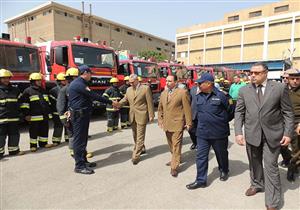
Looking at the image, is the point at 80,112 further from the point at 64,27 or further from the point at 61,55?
the point at 64,27

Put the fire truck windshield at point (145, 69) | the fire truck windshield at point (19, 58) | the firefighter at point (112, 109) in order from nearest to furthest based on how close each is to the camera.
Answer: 1. the fire truck windshield at point (19, 58)
2. the firefighter at point (112, 109)
3. the fire truck windshield at point (145, 69)

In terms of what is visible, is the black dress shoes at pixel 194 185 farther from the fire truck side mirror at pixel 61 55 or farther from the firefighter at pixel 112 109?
the fire truck side mirror at pixel 61 55

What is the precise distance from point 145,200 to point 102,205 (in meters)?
0.55

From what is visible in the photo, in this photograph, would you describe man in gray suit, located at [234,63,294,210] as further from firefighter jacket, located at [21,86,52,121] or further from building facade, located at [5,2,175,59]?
building facade, located at [5,2,175,59]

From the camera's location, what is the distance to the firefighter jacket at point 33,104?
18.8 ft

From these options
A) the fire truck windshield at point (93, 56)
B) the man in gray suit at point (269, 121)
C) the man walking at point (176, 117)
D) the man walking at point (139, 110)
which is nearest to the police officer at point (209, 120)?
the man walking at point (176, 117)

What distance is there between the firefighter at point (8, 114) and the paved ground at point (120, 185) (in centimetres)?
31

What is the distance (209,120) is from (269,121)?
34.3 inches

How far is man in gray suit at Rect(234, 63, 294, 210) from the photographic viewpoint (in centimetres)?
307

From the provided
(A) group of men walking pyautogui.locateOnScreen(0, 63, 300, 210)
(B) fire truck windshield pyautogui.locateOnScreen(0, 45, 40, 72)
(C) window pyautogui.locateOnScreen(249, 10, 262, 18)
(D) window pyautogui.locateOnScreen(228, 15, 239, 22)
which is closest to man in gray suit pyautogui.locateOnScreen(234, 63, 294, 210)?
(A) group of men walking pyautogui.locateOnScreen(0, 63, 300, 210)

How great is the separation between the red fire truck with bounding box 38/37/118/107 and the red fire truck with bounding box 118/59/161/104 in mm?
1342

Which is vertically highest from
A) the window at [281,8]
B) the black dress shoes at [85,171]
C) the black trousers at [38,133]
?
the window at [281,8]

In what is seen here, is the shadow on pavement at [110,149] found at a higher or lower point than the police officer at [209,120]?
lower

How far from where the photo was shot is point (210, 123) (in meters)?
3.78
